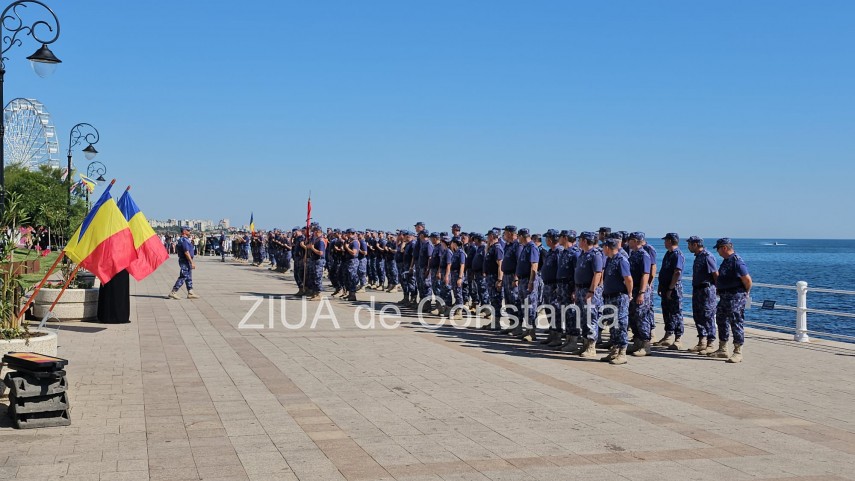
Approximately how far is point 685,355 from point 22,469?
31.1 feet

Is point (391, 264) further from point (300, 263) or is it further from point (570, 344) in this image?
point (570, 344)

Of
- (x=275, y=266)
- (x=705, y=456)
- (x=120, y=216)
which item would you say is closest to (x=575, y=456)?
(x=705, y=456)

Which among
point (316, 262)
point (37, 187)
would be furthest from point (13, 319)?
point (37, 187)

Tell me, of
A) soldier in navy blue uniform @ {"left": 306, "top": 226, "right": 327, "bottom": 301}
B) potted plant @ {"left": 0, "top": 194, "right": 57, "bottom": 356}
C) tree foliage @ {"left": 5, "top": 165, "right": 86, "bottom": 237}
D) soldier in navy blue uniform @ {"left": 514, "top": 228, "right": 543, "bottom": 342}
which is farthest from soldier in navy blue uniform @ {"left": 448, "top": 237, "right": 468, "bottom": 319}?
tree foliage @ {"left": 5, "top": 165, "right": 86, "bottom": 237}

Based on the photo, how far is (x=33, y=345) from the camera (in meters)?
8.02

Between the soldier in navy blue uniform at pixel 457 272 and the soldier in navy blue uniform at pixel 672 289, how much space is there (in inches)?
203

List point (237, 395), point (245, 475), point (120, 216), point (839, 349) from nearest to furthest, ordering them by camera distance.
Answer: point (245, 475), point (237, 395), point (120, 216), point (839, 349)

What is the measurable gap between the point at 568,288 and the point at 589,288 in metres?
0.95

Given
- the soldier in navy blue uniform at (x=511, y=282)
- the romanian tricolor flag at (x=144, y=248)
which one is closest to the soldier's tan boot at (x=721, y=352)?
the soldier in navy blue uniform at (x=511, y=282)

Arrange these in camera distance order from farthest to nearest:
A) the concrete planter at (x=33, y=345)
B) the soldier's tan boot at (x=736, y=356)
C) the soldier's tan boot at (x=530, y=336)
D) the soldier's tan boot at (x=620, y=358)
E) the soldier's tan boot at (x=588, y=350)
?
the soldier's tan boot at (x=530, y=336) → the soldier's tan boot at (x=588, y=350) → the soldier's tan boot at (x=736, y=356) → the soldier's tan boot at (x=620, y=358) → the concrete planter at (x=33, y=345)

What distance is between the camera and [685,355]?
12078mm

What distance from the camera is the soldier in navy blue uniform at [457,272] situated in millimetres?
17031

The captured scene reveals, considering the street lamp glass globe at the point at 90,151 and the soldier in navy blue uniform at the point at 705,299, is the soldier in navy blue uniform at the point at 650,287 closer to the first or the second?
the soldier in navy blue uniform at the point at 705,299

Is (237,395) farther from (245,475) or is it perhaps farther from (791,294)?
(791,294)
